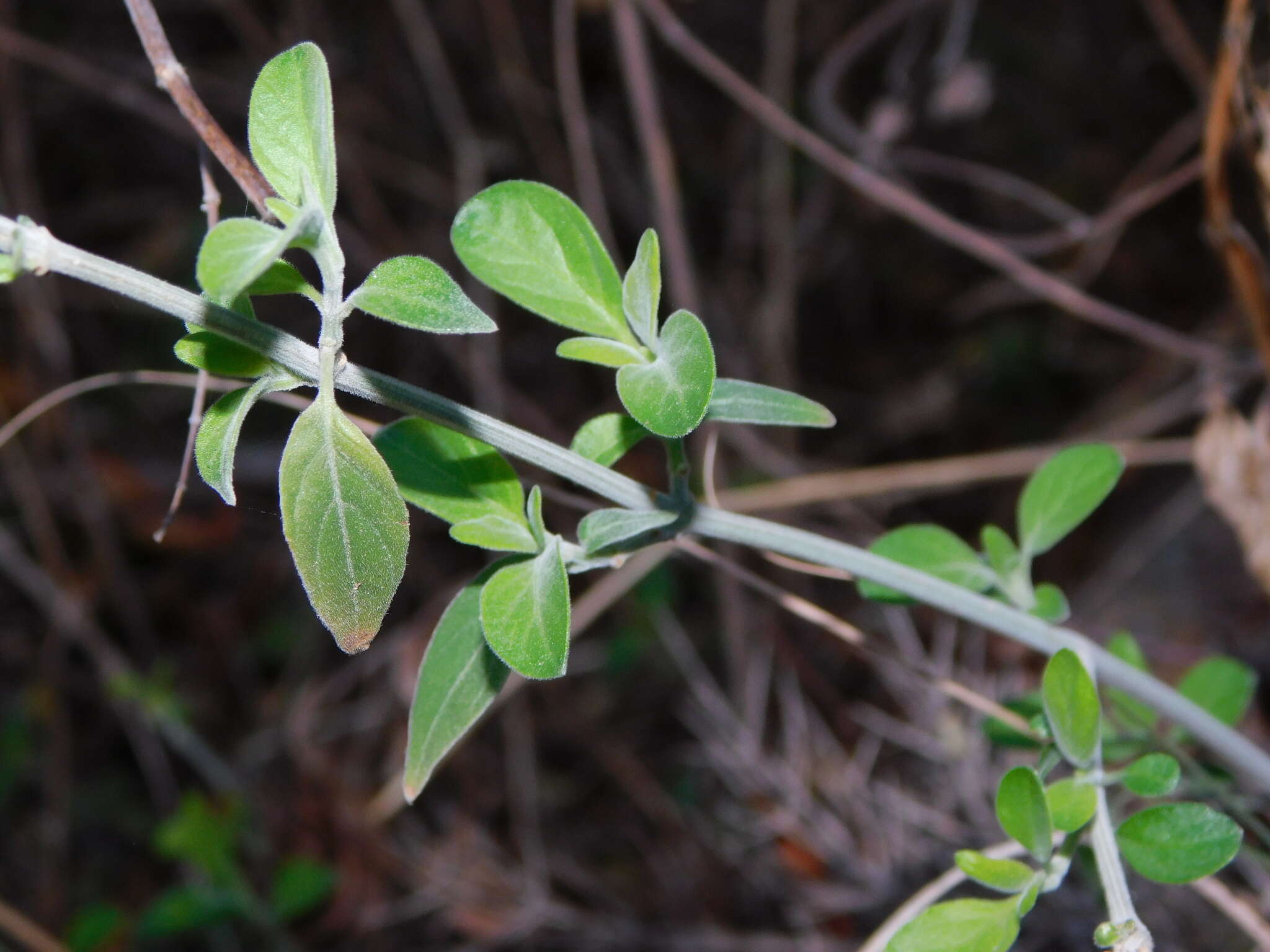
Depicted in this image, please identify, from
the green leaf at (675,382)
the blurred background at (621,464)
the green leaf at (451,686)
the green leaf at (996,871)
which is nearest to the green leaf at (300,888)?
the blurred background at (621,464)

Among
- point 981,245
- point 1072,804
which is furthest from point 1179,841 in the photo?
point 981,245

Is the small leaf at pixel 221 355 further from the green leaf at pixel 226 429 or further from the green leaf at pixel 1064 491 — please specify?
the green leaf at pixel 1064 491

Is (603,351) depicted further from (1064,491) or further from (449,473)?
(1064,491)

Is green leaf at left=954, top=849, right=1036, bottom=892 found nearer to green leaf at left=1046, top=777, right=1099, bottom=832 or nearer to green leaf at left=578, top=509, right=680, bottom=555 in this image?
green leaf at left=1046, top=777, right=1099, bottom=832

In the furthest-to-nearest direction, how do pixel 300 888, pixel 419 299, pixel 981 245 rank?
1. pixel 300 888
2. pixel 981 245
3. pixel 419 299

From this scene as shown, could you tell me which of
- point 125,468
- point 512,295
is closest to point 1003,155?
point 512,295
